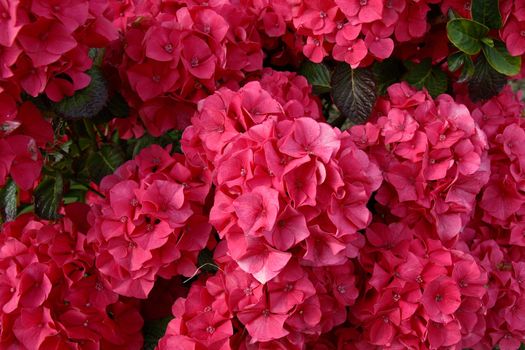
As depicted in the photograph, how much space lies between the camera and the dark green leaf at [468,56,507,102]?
5.54 ft

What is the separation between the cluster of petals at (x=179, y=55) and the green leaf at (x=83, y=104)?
0.10 m

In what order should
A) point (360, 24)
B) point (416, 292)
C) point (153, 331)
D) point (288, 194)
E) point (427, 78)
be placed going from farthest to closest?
point (427, 78) → point (153, 331) → point (360, 24) → point (416, 292) → point (288, 194)

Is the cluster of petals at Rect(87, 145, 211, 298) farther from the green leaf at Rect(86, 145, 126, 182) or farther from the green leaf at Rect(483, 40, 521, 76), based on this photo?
the green leaf at Rect(483, 40, 521, 76)

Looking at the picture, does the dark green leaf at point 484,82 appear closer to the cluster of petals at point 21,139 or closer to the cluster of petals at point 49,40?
the cluster of petals at point 49,40

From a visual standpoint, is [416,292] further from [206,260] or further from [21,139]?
[21,139]

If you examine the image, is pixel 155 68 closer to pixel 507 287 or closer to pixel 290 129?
pixel 290 129

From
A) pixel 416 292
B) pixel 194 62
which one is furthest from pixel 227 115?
pixel 416 292

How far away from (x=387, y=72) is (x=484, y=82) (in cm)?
26

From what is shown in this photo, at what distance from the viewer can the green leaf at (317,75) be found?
1762 mm

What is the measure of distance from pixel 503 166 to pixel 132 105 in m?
0.93

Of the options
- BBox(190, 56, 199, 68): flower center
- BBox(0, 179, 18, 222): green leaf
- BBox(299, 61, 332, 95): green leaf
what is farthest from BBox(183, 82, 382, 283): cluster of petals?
BBox(0, 179, 18, 222): green leaf

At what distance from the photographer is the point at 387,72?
5.97 ft

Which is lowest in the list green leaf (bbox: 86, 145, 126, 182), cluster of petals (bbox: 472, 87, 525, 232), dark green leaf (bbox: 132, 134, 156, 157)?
dark green leaf (bbox: 132, 134, 156, 157)

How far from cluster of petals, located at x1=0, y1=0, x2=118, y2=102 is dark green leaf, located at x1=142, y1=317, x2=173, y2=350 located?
613 millimetres
